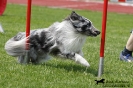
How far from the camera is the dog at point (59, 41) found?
628 cm

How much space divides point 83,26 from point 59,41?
44cm

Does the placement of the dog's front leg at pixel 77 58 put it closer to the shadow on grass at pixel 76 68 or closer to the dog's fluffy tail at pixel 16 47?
the shadow on grass at pixel 76 68

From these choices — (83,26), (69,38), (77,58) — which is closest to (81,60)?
(77,58)

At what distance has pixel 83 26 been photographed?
625 centimetres

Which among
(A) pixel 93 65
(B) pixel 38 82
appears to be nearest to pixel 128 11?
(A) pixel 93 65

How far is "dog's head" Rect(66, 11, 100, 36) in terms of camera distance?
20.3ft

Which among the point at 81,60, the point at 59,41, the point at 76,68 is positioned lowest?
the point at 76,68

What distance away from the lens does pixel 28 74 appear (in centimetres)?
606

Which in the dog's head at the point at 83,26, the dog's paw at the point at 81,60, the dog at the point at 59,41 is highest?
the dog's head at the point at 83,26

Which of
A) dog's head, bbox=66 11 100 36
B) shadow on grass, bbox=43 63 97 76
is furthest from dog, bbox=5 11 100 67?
shadow on grass, bbox=43 63 97 76

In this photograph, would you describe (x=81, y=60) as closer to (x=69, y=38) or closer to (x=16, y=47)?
(x=69, y=38)

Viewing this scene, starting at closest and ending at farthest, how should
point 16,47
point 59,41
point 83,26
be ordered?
1. point 83,26
2. point 59,41
3. point 16,47

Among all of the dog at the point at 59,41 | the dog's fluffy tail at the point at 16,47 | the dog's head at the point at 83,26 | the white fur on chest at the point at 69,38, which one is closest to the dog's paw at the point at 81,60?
the dog at the point at 59,41

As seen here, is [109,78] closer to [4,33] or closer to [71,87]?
[71,87]
